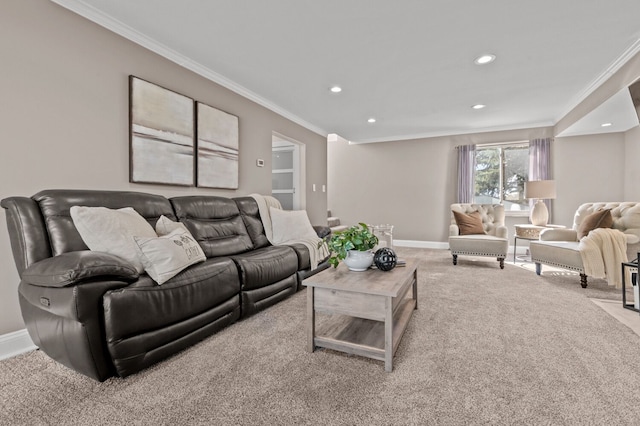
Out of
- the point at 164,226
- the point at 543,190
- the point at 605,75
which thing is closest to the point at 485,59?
the point at 605,75

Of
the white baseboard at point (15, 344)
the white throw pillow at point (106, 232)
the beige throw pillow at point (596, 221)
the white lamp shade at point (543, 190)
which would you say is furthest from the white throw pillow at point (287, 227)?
the white lamp shade at point (543, 190)

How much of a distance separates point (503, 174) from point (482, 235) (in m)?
2.02

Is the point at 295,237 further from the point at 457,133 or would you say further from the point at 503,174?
the point at 503,174

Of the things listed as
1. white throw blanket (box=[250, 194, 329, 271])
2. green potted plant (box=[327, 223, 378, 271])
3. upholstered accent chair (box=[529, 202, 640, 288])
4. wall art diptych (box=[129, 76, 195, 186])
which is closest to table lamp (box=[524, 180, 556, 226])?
upholstered accent chair (box=[529, 202, 640, 288])

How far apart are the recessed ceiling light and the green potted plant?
228cm

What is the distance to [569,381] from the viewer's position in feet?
4.84

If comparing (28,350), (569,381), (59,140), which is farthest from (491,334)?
(59,140)

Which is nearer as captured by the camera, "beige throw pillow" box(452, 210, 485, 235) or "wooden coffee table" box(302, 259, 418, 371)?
"wooden coffee table" box(302, 259, 418, 371)

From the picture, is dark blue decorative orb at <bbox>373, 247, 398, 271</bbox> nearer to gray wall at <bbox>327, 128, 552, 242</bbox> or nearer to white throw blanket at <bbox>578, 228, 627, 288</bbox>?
white throw blanket at <bbox>578, 228, 627, 288</bbox>

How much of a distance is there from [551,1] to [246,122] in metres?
3.16

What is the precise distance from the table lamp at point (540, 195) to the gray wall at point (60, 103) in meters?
5.06

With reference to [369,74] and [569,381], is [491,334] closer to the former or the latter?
[569,381]

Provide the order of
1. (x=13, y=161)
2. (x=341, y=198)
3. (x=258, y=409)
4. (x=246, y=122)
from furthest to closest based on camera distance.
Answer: (x=341, y=198) < (x=246, y=122) < (x=13, y=161) < (x=258, y=409)

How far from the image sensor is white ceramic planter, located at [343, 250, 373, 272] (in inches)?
77.6
